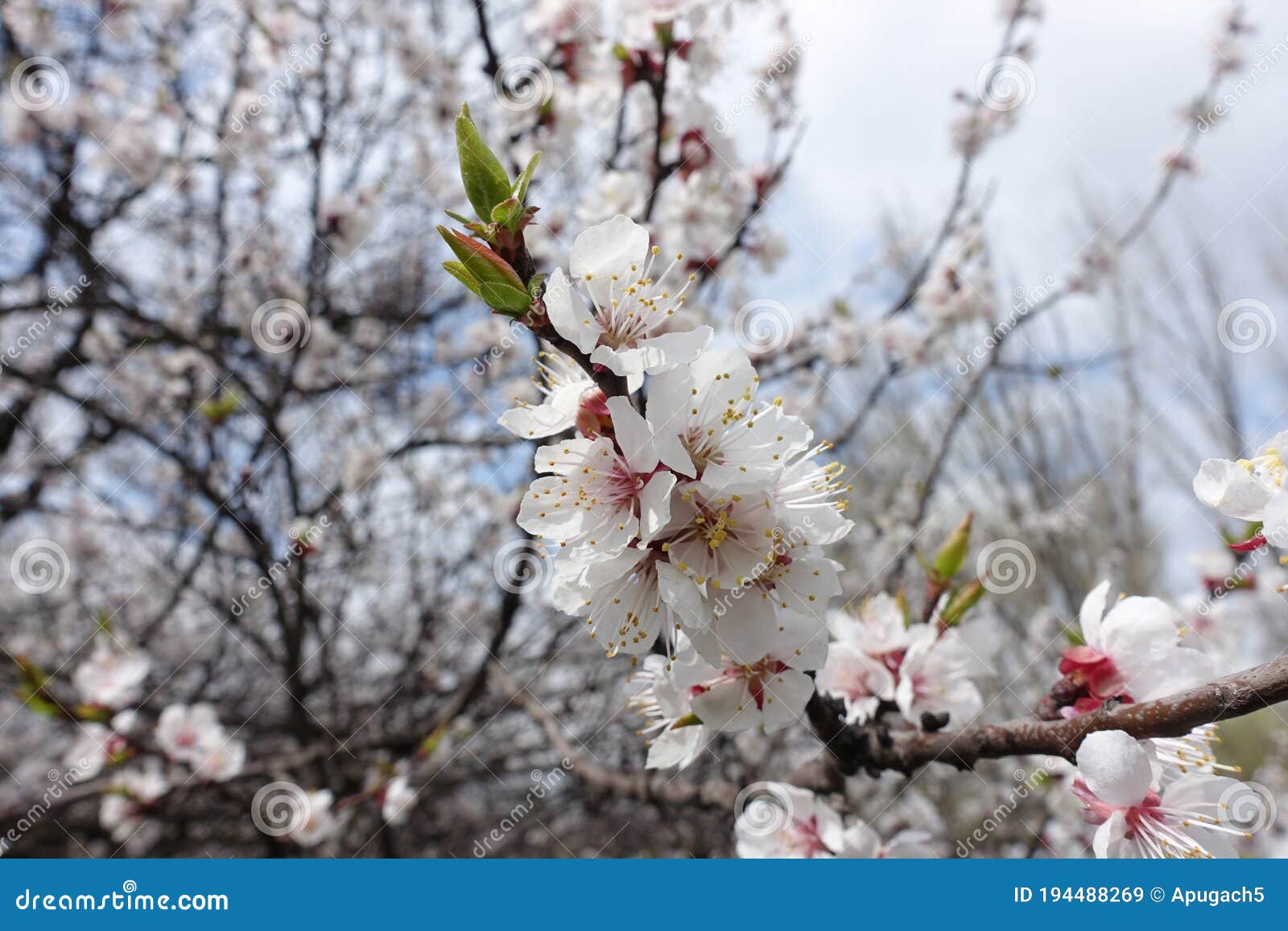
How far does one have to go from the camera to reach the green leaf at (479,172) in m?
0.74

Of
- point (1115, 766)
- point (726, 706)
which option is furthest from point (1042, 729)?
point (726, 706)

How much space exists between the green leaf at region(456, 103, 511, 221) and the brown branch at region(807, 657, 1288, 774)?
683mm

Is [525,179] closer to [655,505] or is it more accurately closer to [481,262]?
[481,262]

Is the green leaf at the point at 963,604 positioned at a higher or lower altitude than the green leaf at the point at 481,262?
lower

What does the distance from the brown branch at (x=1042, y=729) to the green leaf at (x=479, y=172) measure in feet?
2.24

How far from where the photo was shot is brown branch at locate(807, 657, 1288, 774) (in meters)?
0.64

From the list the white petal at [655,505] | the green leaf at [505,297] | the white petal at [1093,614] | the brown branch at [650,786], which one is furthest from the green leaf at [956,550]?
the green leaf at [505,297]

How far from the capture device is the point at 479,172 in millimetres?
752

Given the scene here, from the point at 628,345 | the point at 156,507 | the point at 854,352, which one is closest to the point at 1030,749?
the point at 628,345

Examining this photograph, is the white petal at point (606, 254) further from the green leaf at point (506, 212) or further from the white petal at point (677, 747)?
the white petal at point (677, 747)

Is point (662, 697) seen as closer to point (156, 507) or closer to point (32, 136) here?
point (156, 507)

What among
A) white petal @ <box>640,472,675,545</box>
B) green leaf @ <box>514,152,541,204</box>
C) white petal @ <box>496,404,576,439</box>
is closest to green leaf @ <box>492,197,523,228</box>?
green leaf @ <box>514,152,541,204</box>

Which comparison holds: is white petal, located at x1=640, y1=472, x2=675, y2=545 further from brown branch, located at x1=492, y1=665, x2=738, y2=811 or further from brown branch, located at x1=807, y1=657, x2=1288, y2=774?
brown branch, located at x1=492, y1=665, x2=738, y2=811

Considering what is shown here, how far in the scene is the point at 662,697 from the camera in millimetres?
951
